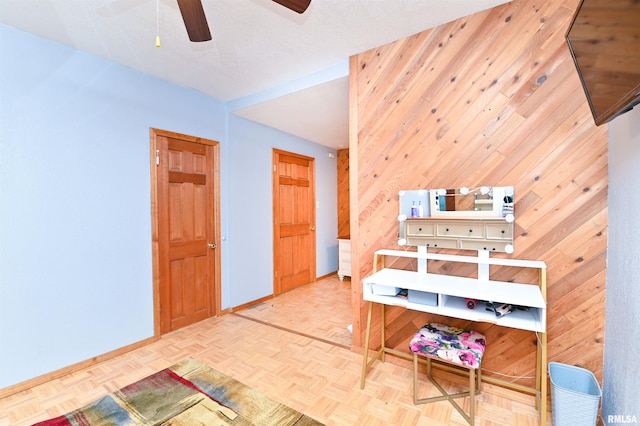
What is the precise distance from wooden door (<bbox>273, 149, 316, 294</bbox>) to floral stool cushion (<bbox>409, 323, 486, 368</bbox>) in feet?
8.77

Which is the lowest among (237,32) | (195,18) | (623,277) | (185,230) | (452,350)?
(452,350)

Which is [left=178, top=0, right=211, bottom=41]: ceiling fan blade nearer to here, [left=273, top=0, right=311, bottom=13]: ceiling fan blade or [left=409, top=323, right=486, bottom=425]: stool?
[left=273, top=0, right=311, bottom=13]: ceiling fan blade

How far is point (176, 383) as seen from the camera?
210 cm

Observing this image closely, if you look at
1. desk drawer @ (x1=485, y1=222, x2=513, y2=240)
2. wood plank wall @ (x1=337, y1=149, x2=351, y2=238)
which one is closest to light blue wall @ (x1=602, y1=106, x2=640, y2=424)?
desk drawer @ (x1=485, y1=222, x2=513, y2=240)

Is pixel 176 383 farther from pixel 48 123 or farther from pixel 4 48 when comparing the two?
pixel 4 48

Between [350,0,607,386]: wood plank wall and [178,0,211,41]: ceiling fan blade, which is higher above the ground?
[178,0,211,41]: ceiling fan blade

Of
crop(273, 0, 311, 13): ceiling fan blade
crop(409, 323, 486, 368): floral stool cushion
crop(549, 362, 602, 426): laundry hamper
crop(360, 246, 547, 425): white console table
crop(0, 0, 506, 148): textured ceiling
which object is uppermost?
crop(0, 0, 506, 148): textured ceiling

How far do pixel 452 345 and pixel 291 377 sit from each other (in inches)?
48.4

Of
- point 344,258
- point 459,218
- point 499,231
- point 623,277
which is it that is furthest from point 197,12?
point 344,258

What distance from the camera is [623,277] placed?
4.59ft

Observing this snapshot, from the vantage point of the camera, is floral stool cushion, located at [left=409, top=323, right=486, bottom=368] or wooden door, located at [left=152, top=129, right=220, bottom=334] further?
wooden door, located at [left=152, top=129, right=220, bottom=334]

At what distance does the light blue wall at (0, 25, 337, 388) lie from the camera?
199 centimetres

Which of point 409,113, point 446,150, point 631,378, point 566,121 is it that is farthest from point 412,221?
point 631,378

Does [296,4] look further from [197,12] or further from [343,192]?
[343,192]
